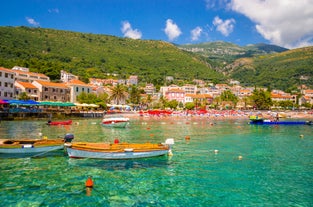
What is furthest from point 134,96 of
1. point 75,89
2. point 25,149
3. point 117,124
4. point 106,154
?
point 106,154

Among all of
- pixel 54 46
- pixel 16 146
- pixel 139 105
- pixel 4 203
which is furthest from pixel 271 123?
pixel 54 46

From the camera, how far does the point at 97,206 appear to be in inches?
494

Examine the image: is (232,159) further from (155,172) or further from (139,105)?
(139,105)

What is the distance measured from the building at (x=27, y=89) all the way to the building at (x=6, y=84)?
4609mm

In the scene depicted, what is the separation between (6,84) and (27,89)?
1049 cm

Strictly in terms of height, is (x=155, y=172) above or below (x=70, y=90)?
below

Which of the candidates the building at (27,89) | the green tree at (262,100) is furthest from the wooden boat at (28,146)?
the green tree at (262,100)

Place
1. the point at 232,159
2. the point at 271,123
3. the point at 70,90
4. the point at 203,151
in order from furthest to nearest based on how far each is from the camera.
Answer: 1. the point at 70,90
2. the point at 271,123
3. the point at 203,151
4. the point at 232,159

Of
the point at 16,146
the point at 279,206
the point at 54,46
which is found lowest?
the point at 279,206

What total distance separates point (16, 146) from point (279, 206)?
19.4 meters

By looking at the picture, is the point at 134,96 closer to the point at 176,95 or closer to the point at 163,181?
the point at 176,95

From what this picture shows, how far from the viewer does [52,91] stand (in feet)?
297

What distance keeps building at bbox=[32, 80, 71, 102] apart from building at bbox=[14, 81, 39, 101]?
1.52m

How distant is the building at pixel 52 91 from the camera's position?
285 ft
